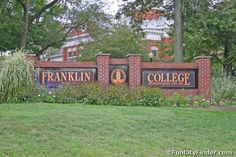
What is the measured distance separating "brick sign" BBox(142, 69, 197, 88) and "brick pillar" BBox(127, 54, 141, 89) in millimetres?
297

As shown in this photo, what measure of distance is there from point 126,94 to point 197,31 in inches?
343

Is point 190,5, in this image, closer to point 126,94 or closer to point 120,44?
point 126,94

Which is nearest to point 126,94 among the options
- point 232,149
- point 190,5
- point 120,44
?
point 232,149

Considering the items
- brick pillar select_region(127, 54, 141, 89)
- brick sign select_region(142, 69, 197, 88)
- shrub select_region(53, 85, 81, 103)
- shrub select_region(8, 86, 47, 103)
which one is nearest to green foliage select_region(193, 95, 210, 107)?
brick sign select_region(142, 69, 197, 88)

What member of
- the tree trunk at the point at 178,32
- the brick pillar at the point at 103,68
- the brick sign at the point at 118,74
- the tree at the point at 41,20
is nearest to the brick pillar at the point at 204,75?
the brick sign at the point at 118,74

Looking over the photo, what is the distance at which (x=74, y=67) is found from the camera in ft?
60.8

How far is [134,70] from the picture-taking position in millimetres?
18656

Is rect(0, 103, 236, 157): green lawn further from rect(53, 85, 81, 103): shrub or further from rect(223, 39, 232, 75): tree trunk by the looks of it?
rect(223, 39, 232, 75): tree trunk

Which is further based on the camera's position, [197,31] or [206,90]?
[197,31]

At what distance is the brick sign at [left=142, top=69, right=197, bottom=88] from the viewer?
1883 cm

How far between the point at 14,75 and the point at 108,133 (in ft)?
23.4

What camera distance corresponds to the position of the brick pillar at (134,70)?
18.6 m

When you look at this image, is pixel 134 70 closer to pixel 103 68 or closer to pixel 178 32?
pixel 103 68

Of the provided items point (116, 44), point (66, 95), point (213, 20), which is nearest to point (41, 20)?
point (116, 44)
